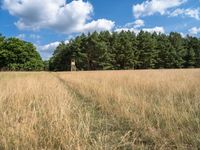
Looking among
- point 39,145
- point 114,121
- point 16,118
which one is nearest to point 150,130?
point 114,121

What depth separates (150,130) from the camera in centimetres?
374

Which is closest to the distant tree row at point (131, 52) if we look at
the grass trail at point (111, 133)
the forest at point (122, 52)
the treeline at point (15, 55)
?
the forest at point (122, 52)

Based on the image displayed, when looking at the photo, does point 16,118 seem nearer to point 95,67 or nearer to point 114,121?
point 114,121

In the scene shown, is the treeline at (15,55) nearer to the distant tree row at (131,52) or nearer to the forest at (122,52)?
the forest at (122,52)

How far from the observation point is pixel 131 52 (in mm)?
57688

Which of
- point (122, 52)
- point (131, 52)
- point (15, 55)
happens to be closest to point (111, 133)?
point (131, 52)

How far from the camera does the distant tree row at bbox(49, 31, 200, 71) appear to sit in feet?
191

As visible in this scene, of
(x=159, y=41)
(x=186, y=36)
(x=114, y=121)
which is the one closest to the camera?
(x=114, y=121)

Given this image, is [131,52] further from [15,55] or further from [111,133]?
[111,133]

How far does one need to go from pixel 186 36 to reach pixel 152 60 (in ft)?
60.0

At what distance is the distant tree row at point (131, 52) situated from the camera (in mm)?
58125

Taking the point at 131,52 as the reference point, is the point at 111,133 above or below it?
below

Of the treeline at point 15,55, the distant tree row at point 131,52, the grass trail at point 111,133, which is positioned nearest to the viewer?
the grass trail at point 111,133

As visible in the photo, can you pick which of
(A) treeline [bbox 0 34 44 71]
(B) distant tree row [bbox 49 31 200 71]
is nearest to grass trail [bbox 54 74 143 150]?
(B) distant tree row [bbox 49 31 200 71]
